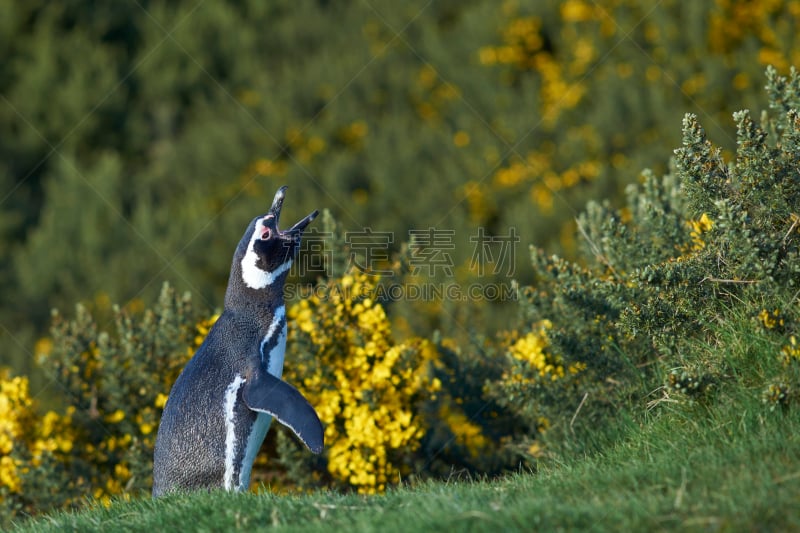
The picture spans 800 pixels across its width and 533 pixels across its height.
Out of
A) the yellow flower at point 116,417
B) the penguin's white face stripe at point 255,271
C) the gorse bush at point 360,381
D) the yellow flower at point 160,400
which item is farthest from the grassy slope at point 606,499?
the yellow flower at point 116,417

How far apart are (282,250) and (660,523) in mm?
2720

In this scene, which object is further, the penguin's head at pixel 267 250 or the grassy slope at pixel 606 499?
the penguin's head at pixel 267 250

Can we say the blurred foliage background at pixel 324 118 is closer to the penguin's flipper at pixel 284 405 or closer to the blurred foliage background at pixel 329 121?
the blurred foliage background at pixel 329 121

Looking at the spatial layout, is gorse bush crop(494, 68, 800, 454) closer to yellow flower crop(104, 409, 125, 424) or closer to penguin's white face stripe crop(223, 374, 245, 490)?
penguin's white face stripe crop(223, 374, 245, 490)

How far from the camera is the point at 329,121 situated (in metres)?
20.0

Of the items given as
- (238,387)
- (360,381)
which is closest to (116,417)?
(360,381)

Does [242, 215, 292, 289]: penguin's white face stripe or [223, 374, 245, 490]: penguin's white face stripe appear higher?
[242, 215, 292, 289]: penguin's white face stripe

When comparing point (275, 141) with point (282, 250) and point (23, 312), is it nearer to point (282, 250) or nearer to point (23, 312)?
point (23, 312)

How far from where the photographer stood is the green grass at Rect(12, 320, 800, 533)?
391 cm

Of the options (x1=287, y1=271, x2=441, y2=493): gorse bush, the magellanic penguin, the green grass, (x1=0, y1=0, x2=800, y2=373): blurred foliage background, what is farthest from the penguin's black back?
(x1=0, y1=0, x2=800, y2=373): blurred foliage background

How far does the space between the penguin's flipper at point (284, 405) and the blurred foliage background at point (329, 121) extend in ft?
23.9

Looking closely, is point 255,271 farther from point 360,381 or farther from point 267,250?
point 360,381

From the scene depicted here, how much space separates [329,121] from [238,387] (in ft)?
49.1

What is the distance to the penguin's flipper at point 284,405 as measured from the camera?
16.9 feet
